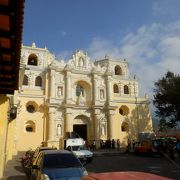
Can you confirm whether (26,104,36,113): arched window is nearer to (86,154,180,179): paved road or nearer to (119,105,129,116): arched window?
(119,105,129,116): arched window

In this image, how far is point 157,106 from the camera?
3434 cm

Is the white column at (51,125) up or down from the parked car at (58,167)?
up

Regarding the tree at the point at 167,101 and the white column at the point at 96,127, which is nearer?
the tree at the point at 167,101

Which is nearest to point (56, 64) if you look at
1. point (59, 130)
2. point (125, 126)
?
point (59, 130)

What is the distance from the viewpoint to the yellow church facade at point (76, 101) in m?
33.5

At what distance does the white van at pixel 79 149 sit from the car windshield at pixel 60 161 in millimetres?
11111

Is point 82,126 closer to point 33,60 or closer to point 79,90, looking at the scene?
point 79,90

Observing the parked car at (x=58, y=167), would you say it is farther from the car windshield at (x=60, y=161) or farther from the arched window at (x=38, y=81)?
the arched window at (x=38, y=81)

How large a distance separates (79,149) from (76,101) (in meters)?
16.3

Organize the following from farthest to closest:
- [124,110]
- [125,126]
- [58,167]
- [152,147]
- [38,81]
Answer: [124,110] < [125,126] < [38,81] < [152,147] < [58,167]


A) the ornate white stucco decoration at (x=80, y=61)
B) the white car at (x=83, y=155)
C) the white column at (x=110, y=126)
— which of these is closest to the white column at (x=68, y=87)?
the ornate white stucco decoration at (x=80, y=61)

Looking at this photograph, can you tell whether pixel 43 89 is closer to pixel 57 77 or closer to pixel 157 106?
pixel 57 77

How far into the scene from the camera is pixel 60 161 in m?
8.38

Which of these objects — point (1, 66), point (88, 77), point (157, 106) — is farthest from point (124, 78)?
point (1, 66)
